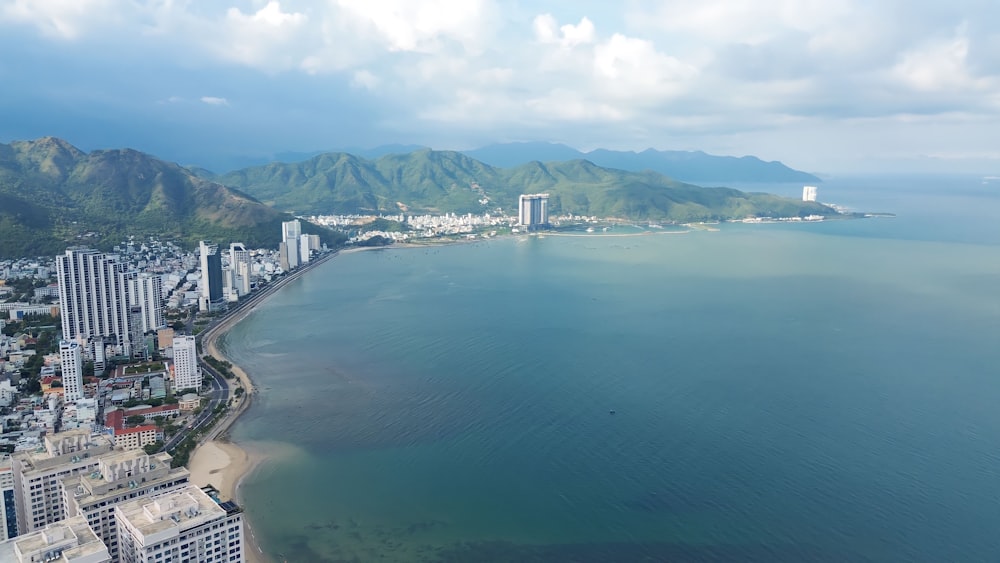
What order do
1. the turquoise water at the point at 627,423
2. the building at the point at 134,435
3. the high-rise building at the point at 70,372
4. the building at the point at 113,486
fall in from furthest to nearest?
the high-rise building at the point at 70,372 < the building at the point at 134,435 < the turquoise water at the point at 627,423 < the building at the point at 113,486

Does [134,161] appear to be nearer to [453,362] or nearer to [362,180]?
[362,180]

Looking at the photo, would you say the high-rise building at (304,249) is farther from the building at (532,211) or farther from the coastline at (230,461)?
the building at (532,211)

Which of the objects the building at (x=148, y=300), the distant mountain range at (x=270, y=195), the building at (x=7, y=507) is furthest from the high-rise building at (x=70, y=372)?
the distant mountain range at (x=270, y=195)

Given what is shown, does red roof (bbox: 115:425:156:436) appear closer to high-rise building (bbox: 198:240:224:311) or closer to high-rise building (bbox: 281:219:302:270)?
high-rise building (bbox: 198:240:224:311)

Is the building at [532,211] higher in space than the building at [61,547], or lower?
higher

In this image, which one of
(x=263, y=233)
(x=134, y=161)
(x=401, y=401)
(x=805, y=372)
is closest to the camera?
(x=401, y=401)

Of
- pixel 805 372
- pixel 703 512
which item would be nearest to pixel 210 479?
pixel 703 512

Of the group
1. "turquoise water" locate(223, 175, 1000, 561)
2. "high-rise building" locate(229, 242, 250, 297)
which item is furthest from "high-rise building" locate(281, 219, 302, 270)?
"turquoise water" locate(223, 175, 1000, 561)
